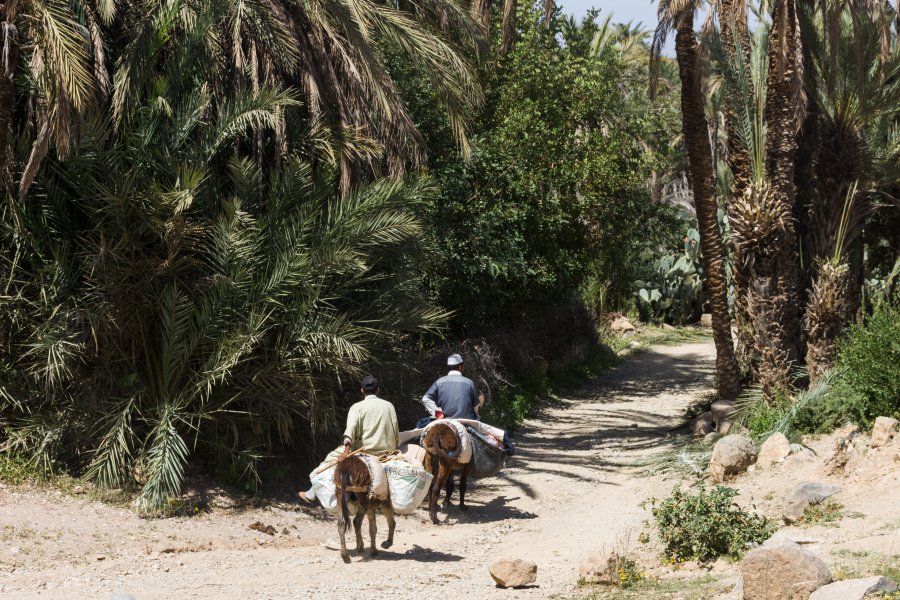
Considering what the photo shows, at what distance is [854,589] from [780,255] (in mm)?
8744

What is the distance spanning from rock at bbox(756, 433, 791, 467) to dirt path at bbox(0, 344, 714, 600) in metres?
1.13

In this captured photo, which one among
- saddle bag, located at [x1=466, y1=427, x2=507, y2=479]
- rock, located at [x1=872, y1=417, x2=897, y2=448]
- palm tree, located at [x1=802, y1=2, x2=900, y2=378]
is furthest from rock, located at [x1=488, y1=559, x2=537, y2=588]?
palm tree, located at [x1=802, y1=2, x2=900, y2=378]

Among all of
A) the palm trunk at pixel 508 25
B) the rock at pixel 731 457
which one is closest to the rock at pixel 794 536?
the rock at pixel 731 457

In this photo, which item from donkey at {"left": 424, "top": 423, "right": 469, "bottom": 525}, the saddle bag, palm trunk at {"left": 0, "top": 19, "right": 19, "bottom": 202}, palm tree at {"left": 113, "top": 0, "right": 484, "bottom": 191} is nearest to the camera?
palm trunk at {"left": 0, "top": 19, "right": 19, "bottom": 202}

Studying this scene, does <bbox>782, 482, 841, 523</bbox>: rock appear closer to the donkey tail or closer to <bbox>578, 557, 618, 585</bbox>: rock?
<bbox>578, 557, 618, 585</bbox>: rock

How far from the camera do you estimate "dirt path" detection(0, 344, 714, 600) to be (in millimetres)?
8000

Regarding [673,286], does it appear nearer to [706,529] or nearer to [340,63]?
[340,63]

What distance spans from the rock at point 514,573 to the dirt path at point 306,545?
98 mm

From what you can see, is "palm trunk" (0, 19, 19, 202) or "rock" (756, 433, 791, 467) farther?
"rock" (756, 433, 791, 467)

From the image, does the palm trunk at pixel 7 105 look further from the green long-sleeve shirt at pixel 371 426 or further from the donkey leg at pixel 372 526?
the donkey leg at pixel 372 526

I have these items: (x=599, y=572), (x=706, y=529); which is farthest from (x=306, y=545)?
(x=706, y=529)

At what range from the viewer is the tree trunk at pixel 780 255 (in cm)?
1411

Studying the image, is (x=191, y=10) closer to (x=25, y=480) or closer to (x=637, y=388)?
(x=25, y=480)

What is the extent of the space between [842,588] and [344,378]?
21.3 feet
